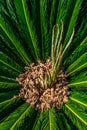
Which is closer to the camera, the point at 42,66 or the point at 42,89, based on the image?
the point at 42,89

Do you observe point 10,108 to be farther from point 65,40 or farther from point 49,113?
point 65,40

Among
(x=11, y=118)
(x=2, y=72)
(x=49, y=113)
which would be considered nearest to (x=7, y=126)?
(x=11, y=118)

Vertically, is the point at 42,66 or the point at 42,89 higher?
the point at 42,66

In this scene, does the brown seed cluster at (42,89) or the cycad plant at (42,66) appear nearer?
the cycad plant at (42,66)

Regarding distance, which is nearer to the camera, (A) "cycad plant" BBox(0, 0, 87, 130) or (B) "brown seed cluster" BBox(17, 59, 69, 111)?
(A) "cycad plant" BBox(0, 0, 87, 130)
